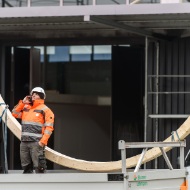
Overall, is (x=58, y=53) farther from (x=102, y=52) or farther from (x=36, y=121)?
(x=36, y=121)

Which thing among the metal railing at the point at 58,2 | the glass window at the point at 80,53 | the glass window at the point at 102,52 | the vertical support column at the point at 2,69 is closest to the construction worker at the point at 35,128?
the metal railing at the point at 58,2

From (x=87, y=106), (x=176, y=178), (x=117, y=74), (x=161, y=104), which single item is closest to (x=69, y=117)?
(x=87, y=106)

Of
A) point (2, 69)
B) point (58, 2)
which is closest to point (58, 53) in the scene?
point (2, 69)

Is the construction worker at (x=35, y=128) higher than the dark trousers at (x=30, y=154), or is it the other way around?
the construction worker at (x=35, y=128)

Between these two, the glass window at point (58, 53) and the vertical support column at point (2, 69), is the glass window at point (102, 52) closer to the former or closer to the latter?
the glass window at point (58, 53)

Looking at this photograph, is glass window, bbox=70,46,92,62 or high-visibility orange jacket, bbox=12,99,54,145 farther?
glass window, bbox=70,46,92,62

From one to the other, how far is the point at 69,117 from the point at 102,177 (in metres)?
10.5

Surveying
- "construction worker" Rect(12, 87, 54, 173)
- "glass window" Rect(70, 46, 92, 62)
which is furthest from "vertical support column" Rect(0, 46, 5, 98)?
"construction worker" Rect(12, 87, 54, 173)

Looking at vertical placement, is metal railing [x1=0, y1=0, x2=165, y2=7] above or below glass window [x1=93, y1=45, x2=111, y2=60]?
above

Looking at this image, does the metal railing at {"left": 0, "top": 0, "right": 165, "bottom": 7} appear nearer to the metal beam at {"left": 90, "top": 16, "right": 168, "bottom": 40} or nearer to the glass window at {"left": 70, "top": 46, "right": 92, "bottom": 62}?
the metal beam at {"left": 90, "top": 16, "right": 168, "bottom": 40}

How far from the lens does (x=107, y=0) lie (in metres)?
15.6

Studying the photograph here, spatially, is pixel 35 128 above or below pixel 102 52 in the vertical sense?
below

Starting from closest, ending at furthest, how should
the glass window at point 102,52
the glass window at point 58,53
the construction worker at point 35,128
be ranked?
the construction worker at point 35,128
the glass window at point 102,52
the glass window at point 58,53

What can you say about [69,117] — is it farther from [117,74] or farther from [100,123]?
[117,74]
